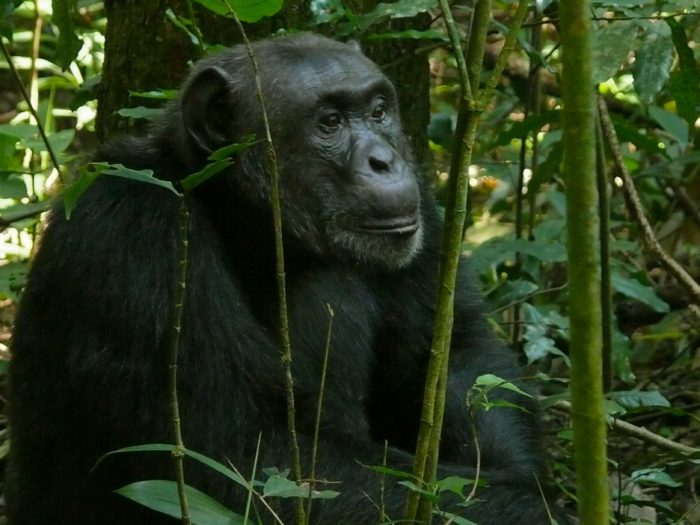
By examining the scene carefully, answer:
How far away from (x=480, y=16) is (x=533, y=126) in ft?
9.35

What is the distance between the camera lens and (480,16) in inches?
122

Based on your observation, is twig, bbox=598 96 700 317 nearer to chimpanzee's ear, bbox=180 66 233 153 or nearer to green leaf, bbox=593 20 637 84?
green leaf, bbox=593 20 637 84

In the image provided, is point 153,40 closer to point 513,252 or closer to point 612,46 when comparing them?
point 513,252

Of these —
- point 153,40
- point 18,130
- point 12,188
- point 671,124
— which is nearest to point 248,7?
point 153,40

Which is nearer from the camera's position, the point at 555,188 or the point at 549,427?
the point at 549,427

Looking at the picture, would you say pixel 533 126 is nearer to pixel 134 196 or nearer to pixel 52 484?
pixel 134 196

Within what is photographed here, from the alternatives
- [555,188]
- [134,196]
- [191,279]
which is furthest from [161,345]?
[555,188]

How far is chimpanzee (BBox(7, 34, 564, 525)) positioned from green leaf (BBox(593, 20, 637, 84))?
0.80m

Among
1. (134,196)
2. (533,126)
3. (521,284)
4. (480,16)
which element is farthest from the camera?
(521,284)

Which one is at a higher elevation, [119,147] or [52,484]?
[119,147]

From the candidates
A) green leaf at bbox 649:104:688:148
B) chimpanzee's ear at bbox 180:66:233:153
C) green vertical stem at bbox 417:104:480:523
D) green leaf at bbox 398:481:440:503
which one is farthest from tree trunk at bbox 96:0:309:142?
green leaf at bbox 398:481:440:503

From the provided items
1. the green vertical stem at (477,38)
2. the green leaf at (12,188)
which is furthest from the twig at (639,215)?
the green leaf at (12,188)

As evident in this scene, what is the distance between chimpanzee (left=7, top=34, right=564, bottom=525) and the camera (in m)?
4.09

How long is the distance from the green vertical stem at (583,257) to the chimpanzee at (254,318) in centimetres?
188
